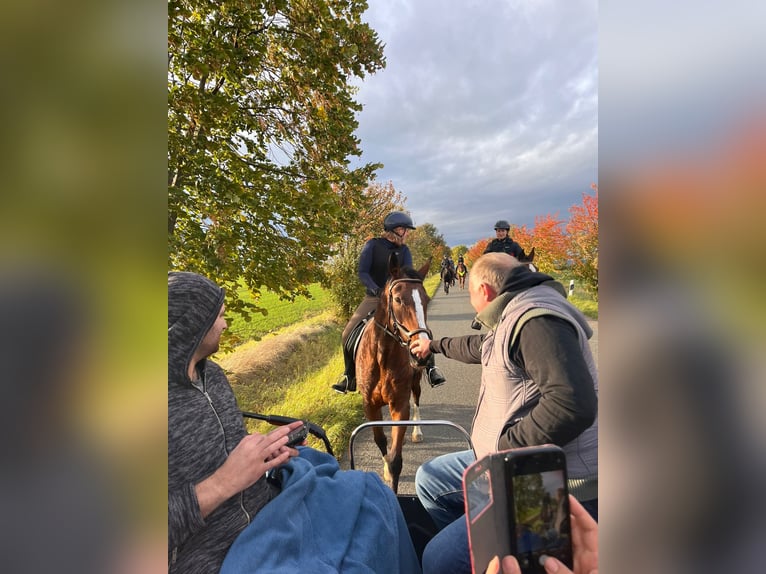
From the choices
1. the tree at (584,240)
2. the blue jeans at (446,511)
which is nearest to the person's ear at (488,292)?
the blue jeans at (446,511)

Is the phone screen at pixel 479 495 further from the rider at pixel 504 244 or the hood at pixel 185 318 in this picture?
the rider at pixel 504 244

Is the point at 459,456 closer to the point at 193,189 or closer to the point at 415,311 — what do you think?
the point at 415,311

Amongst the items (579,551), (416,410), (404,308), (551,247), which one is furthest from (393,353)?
(551,247)

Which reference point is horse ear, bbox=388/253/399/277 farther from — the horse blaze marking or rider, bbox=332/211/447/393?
rider, bbox=332/211/447/393

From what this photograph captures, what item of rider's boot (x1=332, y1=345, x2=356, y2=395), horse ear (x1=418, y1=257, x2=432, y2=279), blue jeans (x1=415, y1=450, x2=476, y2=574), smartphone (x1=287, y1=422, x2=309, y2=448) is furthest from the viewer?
rider's boot (x1=332, y1=345, x2=356, y2=395)

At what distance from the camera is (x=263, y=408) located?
16.9 ft

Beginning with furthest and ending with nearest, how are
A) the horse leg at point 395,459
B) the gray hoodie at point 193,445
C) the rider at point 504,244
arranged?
1. the rider at point 504,244
2. the horse leg at point 395,459
3. the gray hoodie at point 193,445

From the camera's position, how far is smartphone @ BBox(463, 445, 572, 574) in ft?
2.63

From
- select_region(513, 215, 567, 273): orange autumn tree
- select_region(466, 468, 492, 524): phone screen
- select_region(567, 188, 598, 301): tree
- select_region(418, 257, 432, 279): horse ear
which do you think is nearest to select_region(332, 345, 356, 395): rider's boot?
select_region(418, 257, 432, 279): horse ear

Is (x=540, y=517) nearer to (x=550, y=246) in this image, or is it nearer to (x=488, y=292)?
(x=488, y=292)

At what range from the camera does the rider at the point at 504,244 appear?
6.59 meters

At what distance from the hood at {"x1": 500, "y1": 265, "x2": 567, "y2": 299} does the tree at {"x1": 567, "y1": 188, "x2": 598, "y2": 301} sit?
7.55 meters
